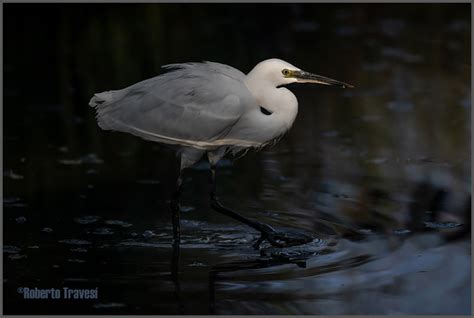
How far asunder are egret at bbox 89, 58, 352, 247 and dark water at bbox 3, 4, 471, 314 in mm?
419

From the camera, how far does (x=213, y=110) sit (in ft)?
21.1

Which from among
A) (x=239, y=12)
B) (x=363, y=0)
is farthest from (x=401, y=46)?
(x=239, y=12)

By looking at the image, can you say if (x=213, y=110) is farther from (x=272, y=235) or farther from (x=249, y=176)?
(x=249, y=176)

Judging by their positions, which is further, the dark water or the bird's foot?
the bird's foot

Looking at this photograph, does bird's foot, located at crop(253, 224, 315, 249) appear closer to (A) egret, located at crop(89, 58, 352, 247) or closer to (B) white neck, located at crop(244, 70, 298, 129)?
(A) egret, located at crop(89, 58, 352, 247)

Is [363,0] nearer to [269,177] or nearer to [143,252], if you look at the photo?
[269,177]

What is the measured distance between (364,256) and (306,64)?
510cm

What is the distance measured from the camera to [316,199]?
24.2ft

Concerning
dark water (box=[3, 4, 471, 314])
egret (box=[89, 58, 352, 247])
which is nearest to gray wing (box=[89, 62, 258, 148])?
egret (box=[89, 58, 352, 247])

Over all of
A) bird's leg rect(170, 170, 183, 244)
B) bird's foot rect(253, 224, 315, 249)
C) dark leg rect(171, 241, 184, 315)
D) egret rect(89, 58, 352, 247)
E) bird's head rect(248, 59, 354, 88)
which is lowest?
dark leg rect(171, 241, 184, 315)

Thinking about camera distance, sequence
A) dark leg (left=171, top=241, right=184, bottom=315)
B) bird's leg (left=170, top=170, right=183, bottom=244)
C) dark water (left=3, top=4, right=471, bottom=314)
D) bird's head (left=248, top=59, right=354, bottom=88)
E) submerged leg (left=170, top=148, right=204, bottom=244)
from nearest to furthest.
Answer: dark leg (left=171, top=241, right=184, bottom=315), dark water (left=3, top=4, right=471, bottom=314), bird's head (left=248, top=59, right=354, bottom=88), bird's leg (left=170, top=170, right=183, bottom=244), submerged leg (left=170, top=148, right=204, bottom=244)

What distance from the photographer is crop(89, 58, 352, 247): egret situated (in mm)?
6422

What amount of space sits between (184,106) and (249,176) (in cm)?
154

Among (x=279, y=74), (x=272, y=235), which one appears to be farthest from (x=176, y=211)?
(x=279, y=74)
